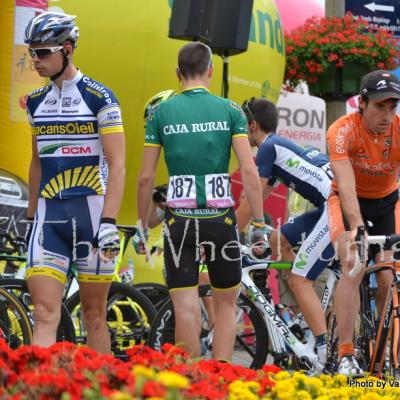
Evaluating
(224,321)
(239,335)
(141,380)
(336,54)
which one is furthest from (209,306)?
(336,54)

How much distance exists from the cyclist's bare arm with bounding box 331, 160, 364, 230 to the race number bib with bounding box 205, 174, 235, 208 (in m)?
0.75

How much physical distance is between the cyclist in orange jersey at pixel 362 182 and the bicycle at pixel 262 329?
131 centimetres

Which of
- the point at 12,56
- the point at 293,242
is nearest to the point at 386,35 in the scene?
the point at 12,56

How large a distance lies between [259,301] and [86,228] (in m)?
2.85

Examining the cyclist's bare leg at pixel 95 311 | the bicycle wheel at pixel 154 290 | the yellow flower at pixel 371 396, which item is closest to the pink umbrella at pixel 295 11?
the bicycle wheel at pixel 154 290

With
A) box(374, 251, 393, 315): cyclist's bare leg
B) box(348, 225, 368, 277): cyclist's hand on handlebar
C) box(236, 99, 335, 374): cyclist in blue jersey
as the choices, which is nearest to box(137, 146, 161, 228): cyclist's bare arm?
box(348, 225, 368, 277): cyclist's hand on handlebar

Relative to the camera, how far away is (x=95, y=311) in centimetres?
677

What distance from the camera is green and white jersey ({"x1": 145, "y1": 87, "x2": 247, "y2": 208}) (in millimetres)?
7094

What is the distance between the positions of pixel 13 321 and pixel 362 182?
2.51 meters

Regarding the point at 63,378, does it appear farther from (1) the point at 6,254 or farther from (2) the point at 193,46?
(1) the point at 6,254

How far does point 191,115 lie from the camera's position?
23.5 feet

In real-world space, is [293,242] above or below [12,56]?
below

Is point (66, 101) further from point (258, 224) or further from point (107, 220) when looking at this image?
point (258, 224)

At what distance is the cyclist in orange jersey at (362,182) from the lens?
297 inches
